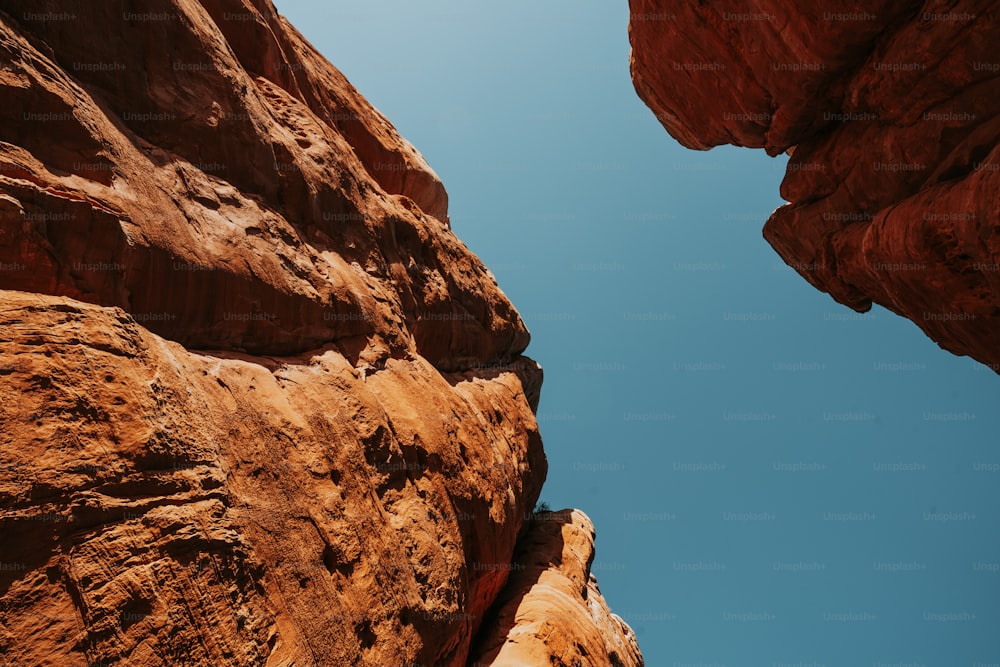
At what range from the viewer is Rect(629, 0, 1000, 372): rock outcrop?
35.1ft

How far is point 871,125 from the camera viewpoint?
13.8m

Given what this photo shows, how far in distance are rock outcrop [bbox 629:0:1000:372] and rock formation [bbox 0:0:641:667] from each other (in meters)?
11.3

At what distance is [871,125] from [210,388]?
16.9 m

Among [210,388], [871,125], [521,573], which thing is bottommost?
[521,573]

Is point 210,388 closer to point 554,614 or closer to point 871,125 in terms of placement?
point 554,614

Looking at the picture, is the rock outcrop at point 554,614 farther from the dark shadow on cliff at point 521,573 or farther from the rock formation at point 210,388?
the rock formation at point 210,388

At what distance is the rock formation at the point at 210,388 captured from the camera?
5.33 metres

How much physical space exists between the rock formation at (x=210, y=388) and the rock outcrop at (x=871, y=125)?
11339mm

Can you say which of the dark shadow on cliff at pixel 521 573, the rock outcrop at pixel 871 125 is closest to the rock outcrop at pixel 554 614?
the dark shadow on cliff at pixel 521 573

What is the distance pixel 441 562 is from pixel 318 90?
14937 mm

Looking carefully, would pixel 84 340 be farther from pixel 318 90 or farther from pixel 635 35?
pixel 635 35

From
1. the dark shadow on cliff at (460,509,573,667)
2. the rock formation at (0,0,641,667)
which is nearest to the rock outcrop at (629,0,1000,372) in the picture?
the rock formation at (0,0,641,667)

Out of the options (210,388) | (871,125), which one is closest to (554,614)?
(210,388)

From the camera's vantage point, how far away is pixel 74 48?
855 centimetres
